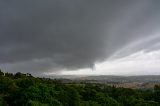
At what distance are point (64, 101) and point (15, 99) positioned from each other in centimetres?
1266

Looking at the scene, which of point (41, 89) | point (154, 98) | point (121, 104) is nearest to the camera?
point (41, 89)

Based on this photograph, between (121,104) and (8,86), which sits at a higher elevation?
(8,86)

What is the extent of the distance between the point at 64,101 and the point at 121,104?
21262 millimetres

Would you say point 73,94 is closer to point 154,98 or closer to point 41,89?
point 41,89

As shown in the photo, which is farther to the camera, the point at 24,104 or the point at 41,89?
the point at 41,89

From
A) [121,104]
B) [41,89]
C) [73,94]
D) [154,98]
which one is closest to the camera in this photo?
[41,89]

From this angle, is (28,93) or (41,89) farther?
(41,89)

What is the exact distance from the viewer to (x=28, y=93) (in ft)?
243

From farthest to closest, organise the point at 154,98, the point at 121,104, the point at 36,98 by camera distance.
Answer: the point at 154,98
the point at 121,104
the point at 36,98

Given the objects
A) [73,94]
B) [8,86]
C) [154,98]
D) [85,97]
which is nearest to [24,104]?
[73,94]

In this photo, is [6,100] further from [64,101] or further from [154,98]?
[154,98]

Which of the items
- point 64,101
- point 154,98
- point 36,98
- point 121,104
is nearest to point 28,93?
point 36,98

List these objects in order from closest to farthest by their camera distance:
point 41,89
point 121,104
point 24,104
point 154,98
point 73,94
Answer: point 24,104, point 41,89, point 73,94, point 121,104, point 154,98

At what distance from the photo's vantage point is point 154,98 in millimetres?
119750
